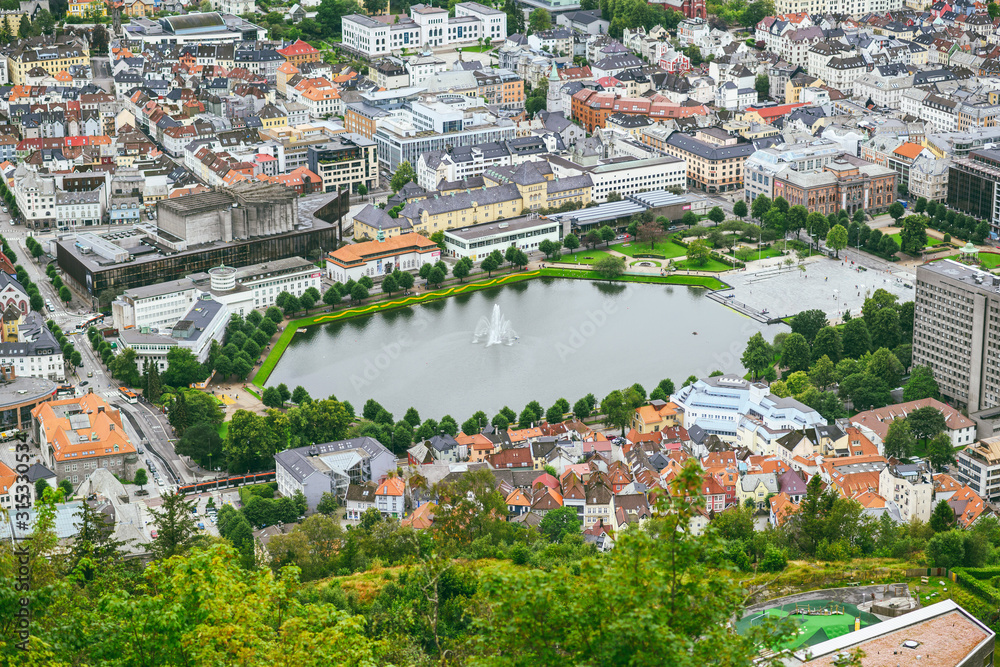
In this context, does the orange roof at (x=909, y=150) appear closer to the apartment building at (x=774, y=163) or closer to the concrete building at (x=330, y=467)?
the apartment building at (x=774, y=163)

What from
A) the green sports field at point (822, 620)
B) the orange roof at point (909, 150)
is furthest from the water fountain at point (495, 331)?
the orange roof at point (909, 150)

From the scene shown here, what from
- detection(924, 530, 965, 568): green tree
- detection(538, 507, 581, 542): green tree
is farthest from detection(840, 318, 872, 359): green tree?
detection(924, 530, 965, 568): green tree

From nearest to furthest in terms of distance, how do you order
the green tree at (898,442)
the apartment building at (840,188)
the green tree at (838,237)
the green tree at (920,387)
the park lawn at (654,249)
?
the green tree at (898,442), the green tree at (920,387), the green tree at (838,237), the park lawn at (654,249), the apartment building at (840,188)

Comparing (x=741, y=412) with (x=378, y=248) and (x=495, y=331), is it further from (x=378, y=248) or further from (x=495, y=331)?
(x=378, y=248)

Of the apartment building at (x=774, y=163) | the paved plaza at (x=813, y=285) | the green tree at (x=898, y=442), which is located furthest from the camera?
the apartment building at (x=774, y=163)

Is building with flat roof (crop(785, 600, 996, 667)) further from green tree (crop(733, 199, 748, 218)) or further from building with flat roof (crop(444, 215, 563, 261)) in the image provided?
green tree (crop(733, 199, 748, 218))

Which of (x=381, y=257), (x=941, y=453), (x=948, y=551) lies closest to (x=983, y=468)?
(x=941, y=453)

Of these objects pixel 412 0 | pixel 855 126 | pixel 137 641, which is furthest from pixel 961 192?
pixel 137 641
